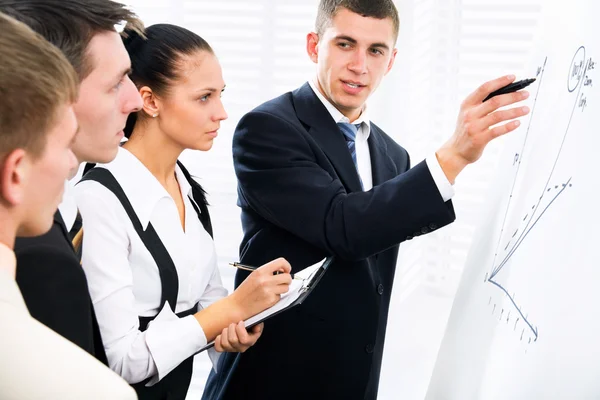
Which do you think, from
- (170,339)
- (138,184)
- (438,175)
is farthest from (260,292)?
(438,175)

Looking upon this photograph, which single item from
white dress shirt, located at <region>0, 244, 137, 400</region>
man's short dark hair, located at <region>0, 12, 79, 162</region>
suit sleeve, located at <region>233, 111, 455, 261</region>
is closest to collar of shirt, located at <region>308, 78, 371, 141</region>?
suit sleeve, located at <region>233, 111, 455, 261</region>

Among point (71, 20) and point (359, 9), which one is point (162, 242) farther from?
point (359, 9)

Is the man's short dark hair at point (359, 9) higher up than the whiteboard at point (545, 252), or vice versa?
the man's short dark hair at point (359, 9)

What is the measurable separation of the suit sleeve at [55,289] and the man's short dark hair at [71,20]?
0.33m

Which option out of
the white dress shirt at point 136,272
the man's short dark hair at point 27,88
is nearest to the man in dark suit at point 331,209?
the white dress shirt at point 136,272

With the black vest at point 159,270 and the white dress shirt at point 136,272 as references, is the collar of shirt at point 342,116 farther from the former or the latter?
the black vest at point 159,270

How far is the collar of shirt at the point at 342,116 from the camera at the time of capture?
1.88 meters

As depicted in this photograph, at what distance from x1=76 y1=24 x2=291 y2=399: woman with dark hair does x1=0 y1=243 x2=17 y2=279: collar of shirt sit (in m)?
0.59

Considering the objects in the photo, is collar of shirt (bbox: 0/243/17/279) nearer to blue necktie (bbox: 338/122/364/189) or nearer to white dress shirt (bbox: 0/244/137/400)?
white dress shirt (bbox: 0/244/137/400)

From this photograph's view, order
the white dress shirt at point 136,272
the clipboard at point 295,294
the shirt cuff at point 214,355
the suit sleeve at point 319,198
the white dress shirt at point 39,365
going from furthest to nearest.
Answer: the shirt cuff at point 214,355
the suit sleeve at point 319,198
the clipboard at point 295,294
the white dress shirt at point 136,272
the white dress shirt at point 39,365

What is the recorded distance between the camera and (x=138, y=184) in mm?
1484

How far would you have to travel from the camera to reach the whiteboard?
115cm

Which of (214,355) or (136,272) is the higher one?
(136,272)

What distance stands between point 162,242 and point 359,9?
2.49ft
